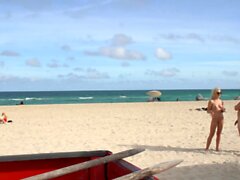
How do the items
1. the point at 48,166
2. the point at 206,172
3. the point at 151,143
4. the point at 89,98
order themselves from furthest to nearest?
the point at 89,98
the point at 151,143
the point at 206,172
the point at 48,166

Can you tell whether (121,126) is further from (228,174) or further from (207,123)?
(228,174)

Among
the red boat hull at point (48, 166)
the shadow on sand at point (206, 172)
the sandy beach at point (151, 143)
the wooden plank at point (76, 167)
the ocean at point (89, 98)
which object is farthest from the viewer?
the ocean at point (89, 98)

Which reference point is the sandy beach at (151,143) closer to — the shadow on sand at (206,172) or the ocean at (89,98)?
the shadow on sand at (206,172)

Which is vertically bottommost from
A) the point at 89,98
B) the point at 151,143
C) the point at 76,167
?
the point at 151,143

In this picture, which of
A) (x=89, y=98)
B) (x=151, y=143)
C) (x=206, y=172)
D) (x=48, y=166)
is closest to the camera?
(x=48, y=166)

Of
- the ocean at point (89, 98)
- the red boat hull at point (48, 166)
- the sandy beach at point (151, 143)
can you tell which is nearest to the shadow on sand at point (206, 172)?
the sandy beach at point (151, 143)

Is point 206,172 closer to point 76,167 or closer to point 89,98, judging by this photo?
point 76,167

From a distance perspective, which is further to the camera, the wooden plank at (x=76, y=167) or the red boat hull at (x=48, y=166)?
the red boat hull at (x=48, y=166)

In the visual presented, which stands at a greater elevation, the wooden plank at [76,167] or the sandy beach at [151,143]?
the wooden plank at [76,167]

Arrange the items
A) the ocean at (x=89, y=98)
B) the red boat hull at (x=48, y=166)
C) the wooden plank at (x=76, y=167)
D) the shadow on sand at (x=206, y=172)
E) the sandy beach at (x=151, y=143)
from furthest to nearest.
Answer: the ocean at (x=89, y=98), the sandy beach at (x=151, y=143), the shadow on sand at (x=206, y=172), the red boat hull at (x=48, y=166), the wooden plank at (x=76, y=167)

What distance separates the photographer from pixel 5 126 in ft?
49.0

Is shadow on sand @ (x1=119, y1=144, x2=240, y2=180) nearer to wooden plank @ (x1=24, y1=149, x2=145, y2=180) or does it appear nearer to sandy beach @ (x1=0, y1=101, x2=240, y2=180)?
sandy beach @ (x1=0, y1=101, x2=240, y2=180)

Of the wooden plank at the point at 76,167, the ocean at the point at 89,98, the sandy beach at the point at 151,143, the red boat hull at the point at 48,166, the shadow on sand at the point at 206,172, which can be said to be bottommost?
the shadow on sand at the point at 206,172

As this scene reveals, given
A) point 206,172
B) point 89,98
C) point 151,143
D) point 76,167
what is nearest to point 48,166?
point 76,167
